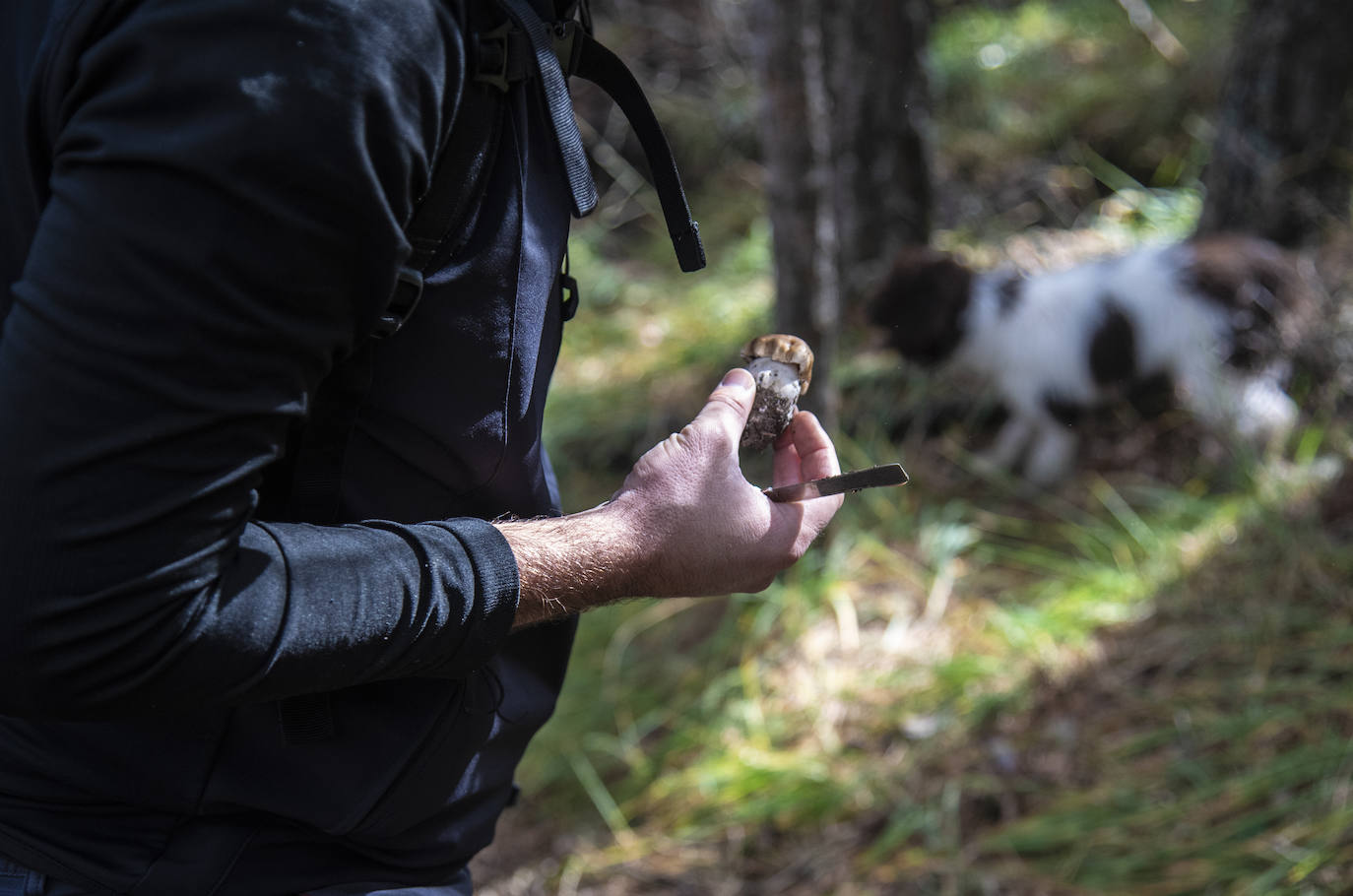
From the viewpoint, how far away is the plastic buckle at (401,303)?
107 cm

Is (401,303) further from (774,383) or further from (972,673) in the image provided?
(972,673)

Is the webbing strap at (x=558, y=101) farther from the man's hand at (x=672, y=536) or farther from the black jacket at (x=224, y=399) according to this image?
the man's hand at (x=672, y=536)

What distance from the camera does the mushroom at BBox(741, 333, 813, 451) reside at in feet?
5.13

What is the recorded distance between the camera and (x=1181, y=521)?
4242mm

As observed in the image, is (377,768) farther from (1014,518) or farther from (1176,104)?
(1176,104)

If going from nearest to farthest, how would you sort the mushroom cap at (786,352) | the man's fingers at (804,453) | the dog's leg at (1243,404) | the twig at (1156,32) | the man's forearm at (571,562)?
the man's forearm at (571,562)
the man's fingers at (804,453)
the mushroom cap at (786,352)
the dog's leg at (1243,404)
the twig at (1156,32)

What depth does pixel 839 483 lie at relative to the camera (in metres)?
1.39

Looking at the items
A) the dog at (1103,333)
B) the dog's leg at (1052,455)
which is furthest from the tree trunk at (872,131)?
the dog's leg at (1052,455)

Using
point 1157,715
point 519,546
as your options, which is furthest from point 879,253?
point 519,546

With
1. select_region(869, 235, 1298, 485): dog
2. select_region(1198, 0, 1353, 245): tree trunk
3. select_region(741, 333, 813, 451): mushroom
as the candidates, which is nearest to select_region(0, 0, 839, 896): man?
select_region(741, 333, 813, 451): mushroom

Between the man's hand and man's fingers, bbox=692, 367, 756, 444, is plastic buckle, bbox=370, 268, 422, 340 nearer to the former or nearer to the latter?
the man's hand

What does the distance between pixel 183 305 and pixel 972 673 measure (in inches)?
121

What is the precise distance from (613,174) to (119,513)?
7.05 metres

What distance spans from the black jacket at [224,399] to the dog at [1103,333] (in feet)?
12.8
